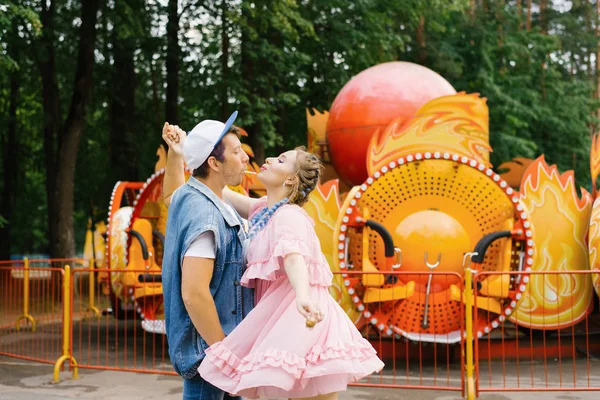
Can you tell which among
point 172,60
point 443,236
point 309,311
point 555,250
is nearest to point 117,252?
point 443,236

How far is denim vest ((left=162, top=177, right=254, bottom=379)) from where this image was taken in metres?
3.21

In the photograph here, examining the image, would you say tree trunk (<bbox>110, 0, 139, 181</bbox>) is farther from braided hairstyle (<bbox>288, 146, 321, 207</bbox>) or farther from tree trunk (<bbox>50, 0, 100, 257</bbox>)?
braided hairstyle (<bbox>288, 146, 321, 207</bbox>)

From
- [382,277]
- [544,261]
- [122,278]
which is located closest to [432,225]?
[382,277]

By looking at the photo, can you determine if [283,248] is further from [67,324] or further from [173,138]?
[67,324]

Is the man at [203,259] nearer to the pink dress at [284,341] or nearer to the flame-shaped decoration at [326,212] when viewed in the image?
the pink dress at [284,341]

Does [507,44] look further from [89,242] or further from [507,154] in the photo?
[89,242]

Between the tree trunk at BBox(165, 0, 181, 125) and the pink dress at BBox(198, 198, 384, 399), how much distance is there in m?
14.8

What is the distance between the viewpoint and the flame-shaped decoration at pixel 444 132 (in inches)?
371

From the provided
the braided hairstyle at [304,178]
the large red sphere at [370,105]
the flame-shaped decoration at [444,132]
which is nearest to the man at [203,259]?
the braided hairstyle at [304,178]

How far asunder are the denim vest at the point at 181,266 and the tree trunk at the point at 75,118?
1376cm

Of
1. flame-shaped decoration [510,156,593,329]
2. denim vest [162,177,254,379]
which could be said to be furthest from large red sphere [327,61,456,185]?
denim vest [162,177,254,379]

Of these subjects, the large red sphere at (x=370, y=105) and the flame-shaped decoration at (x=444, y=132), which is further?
the large red sphere at (x=370, y=105)

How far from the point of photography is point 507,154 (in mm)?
19281

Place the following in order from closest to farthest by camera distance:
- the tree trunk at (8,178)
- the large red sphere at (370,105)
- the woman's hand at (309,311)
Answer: the woman's hand at (309,311) → the large red sphere at (370,105) → the tree trunk at (8,178)
